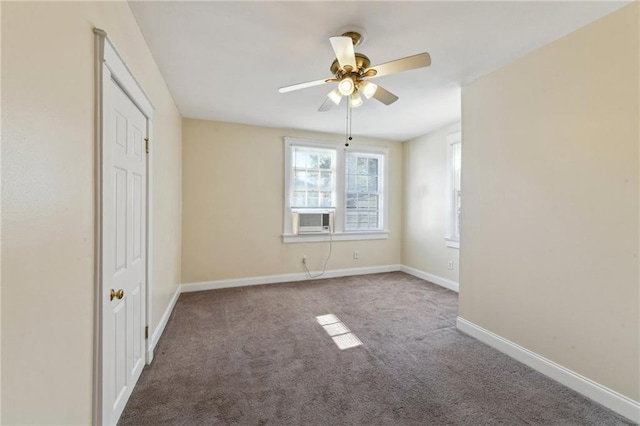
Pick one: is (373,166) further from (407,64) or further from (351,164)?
(407,64)

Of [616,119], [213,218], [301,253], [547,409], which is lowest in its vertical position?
[547,409]

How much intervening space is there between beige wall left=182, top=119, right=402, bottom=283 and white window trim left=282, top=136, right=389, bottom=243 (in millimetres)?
93

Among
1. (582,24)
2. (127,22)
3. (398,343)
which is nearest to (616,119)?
(582,24)

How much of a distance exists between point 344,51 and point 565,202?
1913 mm

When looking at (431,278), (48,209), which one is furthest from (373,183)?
(48,209)

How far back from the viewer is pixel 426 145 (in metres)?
4.72

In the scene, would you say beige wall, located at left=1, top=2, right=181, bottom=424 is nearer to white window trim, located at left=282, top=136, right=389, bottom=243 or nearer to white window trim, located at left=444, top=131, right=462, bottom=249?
white window trim, located at left=282, top=136, right=389, bottom=243

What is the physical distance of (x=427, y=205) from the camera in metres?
4.71

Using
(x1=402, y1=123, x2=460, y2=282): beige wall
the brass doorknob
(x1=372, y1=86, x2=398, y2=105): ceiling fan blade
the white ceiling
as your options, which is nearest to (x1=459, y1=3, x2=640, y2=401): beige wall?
the white ceiling

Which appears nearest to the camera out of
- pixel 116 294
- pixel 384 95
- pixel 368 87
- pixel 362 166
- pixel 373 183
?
pixel 116 294

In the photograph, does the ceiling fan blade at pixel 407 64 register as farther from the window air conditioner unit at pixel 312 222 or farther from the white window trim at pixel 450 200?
the window air conditioner unit at pixel 312 222

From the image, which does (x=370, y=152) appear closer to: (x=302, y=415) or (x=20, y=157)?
(x=302, y=415)

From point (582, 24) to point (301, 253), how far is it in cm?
401

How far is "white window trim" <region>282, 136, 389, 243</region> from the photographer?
453 cm
